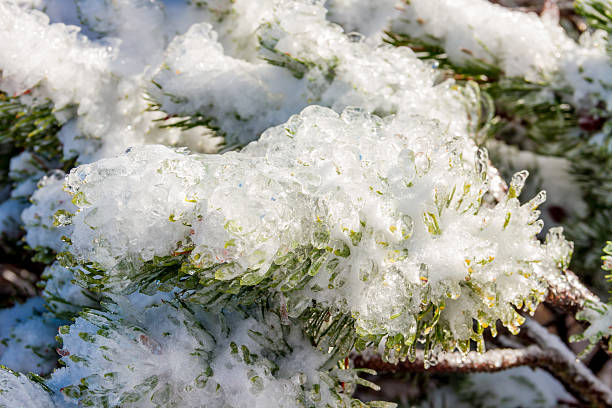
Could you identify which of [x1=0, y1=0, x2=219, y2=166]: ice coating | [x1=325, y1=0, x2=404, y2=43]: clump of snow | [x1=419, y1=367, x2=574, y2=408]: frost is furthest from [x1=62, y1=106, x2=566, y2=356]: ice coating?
[x1=419, y1=367, x2=574, y2=408]: frost

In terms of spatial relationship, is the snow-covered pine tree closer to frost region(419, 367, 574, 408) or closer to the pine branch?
the pine branch

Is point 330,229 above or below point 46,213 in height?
above

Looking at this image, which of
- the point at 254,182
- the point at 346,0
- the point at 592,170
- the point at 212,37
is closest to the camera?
the point at 254,182

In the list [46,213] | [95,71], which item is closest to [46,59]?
[95,71]

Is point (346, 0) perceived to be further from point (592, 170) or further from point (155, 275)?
point (592, 170)

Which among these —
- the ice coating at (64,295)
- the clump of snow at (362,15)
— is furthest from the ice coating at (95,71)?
the clump of snow at (362,15)

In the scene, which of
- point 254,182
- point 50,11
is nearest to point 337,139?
point 254,182

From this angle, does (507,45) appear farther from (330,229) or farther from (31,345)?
(31,345)
